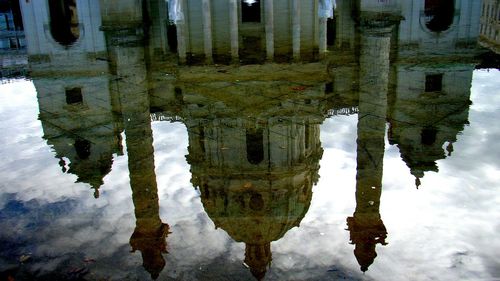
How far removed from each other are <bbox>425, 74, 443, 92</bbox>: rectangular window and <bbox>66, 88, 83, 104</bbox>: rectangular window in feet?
46.8

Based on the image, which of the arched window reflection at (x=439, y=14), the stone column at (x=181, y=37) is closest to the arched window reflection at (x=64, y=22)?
the stone column at (x=181, y=37)

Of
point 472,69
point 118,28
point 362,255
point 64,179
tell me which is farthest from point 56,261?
point 118,28

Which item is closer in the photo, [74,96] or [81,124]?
[81,124]

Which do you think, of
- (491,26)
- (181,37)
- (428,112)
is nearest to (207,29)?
(181,37)

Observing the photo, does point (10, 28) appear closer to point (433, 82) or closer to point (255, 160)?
point (255, 160)

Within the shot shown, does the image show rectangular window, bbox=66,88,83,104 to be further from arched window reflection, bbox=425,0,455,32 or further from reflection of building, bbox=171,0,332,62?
arched window reflection, bbox=425,0,455,32

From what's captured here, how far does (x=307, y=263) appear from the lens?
10.7 metres

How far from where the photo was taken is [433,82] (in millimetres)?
22828

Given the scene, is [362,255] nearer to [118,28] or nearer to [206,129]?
[206,129]

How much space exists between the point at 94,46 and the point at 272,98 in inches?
654

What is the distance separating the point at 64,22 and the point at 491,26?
31533 mm

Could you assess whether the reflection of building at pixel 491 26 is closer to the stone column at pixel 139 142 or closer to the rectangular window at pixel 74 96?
the stone column at pixel 139 142

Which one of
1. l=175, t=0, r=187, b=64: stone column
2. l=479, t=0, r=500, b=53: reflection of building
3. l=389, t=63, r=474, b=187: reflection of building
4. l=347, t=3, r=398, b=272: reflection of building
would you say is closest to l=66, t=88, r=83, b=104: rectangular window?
l=175, t=0, r=187, b=64: stone column

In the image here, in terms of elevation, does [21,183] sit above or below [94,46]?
below
